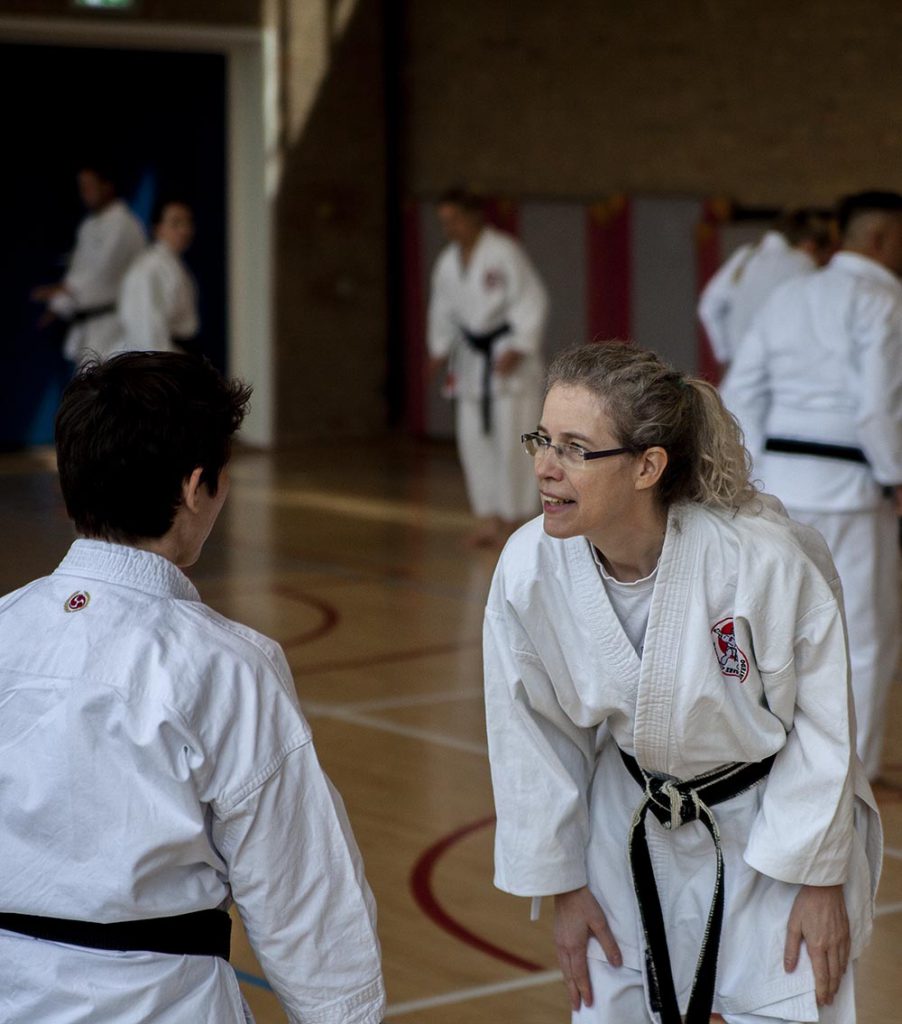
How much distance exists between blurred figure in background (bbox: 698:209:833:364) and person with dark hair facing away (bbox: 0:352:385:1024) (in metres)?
5.71

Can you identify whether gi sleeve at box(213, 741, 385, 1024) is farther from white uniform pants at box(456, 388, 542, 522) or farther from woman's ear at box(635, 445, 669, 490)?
white uniform pants at box(456, 388, 542, 522)

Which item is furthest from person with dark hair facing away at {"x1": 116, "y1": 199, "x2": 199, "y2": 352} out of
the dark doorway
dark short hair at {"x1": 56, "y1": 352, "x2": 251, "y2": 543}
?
dark short hair at {"x1": 56, "y1": 352, "x2": 251, "y2": 543}

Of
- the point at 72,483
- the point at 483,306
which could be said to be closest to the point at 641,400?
the point at 72,483

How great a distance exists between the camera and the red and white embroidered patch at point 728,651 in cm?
202

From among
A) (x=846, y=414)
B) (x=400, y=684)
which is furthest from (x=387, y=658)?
(x=846, y=414)

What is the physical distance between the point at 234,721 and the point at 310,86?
10.6m

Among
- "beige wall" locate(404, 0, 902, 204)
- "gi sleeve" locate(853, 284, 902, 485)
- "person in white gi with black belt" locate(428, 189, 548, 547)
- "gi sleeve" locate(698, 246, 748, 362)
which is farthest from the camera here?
"beige wall" locate(404, 0, 902, 204)

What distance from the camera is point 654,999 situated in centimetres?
214

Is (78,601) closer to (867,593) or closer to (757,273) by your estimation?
(867,593)

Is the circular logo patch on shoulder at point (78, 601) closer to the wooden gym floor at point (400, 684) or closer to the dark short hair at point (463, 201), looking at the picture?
the wooden gym floor at point (400, 684)

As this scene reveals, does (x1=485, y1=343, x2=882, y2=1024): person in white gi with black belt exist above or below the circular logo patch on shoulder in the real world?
below

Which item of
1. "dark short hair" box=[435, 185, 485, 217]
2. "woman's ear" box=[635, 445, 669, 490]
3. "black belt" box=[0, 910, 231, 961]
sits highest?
"dark short hair" box=[435, 185, 485, 217]

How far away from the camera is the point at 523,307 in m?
8.41

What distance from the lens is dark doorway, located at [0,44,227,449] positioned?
36.2 feet
